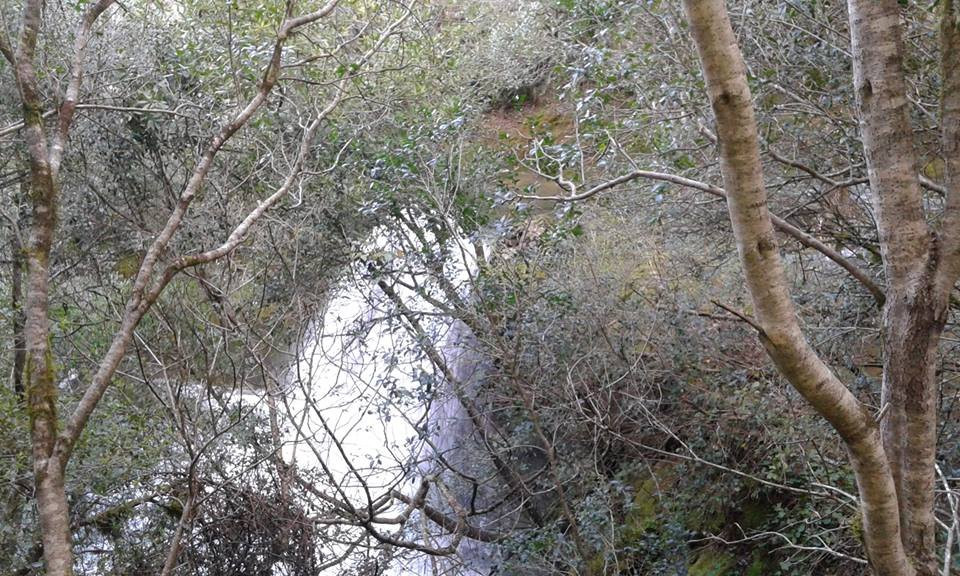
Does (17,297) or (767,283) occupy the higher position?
(17,297)

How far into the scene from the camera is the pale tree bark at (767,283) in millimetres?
2436

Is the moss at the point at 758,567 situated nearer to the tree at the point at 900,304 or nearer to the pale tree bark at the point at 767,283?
the tree at the point at 900,304

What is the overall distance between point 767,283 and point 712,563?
528 centimetres

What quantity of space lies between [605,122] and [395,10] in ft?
10.4

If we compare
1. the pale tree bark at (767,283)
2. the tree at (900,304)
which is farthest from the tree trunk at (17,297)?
the tree at (900,304)

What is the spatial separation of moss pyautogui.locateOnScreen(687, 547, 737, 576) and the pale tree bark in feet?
14.3

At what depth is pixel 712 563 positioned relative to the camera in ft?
23.5

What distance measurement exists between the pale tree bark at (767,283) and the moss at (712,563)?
4374mm

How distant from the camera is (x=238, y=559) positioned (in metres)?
6.77

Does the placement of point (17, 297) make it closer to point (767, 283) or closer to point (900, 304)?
point (767, 283)

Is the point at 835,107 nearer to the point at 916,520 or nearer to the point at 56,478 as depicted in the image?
the point at 916,520

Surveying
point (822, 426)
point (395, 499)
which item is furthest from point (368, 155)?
point (822, 426)

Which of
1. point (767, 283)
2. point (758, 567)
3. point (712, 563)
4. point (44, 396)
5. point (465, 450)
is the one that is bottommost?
point (767, 283)

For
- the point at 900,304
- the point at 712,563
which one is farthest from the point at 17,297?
the point at 900,304
